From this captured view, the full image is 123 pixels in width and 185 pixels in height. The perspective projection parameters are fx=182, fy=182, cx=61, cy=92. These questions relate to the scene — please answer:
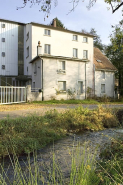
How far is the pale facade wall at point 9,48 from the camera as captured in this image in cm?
3234

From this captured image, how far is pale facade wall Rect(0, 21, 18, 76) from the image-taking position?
3234 cm

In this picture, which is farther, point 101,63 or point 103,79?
point 101,63

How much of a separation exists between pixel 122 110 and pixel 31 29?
2185 cm

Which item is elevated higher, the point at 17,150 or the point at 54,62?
the point at 54,62

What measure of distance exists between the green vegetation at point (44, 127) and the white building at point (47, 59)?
8.47 m

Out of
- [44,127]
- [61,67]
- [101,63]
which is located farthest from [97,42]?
[44,127]

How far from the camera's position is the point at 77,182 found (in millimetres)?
1968

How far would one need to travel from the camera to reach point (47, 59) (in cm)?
2269

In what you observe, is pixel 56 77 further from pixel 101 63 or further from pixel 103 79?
pixel 101 63

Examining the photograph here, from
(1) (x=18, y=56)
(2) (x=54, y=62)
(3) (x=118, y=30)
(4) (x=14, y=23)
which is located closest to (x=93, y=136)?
(3) (x=118, y=30)

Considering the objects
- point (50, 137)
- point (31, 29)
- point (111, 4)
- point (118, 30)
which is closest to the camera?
point (50, 137)

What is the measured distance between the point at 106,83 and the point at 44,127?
24552mm

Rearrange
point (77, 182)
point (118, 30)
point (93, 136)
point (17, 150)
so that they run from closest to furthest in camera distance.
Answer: point (77, 182) → point (17, 150) → point (93, 136) → point (118, 30)

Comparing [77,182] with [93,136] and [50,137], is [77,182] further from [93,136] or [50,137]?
[93,136]
